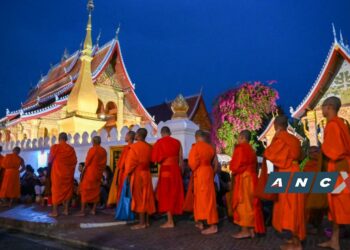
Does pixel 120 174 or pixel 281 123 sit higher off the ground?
pixel 281 123

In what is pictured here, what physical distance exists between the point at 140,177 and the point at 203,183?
3.36 ft

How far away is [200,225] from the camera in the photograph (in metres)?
4.98

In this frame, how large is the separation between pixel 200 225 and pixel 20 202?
18.1 feet

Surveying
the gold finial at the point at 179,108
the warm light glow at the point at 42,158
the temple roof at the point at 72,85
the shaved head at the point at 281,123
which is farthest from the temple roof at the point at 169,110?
the shaved head at the point at 281,123

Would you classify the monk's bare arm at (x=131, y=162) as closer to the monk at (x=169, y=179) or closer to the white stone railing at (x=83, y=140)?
the monk at (x=169, y=179)

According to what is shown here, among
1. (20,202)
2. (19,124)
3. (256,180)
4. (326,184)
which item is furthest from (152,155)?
(19,124)

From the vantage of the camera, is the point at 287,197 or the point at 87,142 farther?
the point at 87,142

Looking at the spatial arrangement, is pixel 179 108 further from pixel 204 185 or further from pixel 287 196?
pixel 287 196

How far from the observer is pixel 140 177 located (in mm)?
5102

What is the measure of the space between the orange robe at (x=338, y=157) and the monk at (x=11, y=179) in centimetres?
689

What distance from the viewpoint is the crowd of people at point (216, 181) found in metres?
3.61

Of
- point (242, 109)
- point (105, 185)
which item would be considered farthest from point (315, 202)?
point (242, 109)

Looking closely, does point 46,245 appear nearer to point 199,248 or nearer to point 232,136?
point 199,248

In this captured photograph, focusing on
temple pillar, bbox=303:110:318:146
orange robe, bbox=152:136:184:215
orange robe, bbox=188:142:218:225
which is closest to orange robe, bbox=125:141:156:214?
orange robe, bbox=152:136:184:215
